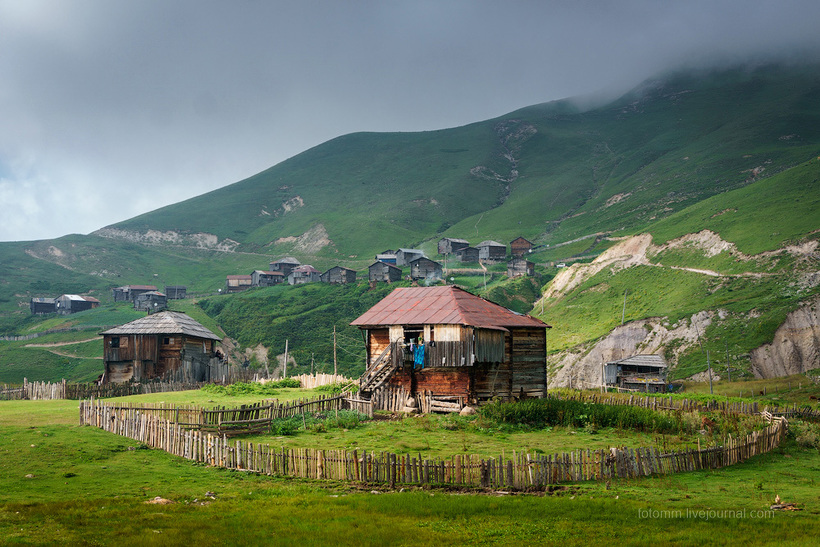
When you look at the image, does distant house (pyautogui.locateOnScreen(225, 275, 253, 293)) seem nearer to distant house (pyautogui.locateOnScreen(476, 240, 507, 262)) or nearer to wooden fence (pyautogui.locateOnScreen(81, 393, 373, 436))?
distant house (pyautogui.locateOnScreen(476, 240, 507, 262))

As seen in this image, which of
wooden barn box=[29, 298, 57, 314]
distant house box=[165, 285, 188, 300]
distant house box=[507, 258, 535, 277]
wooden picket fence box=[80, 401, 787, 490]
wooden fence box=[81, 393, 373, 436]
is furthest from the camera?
distant house box=[165, 285, 188, 300]

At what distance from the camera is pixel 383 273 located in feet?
409

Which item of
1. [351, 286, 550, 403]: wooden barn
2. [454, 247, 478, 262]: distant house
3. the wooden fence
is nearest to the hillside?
[454, 247, 478, 262]: distant house

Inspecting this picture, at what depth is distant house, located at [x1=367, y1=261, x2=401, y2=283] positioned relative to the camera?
12431 cm

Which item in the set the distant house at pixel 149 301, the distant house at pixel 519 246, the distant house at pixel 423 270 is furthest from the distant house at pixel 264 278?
the distant house at pixel 519 246

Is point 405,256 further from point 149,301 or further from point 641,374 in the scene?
point 641,374

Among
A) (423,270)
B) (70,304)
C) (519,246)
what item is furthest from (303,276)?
(519,246)

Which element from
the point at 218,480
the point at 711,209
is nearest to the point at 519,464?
the point at 218,480

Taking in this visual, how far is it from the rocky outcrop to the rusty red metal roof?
99.0 feet

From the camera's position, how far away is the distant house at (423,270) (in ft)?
408

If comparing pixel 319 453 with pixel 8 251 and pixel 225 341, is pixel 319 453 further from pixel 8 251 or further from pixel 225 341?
pixel 8 251

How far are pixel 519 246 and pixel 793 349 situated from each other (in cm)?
8651

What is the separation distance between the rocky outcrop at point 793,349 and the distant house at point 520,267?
61.6 m

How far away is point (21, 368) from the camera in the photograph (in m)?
79.0
